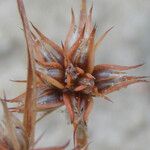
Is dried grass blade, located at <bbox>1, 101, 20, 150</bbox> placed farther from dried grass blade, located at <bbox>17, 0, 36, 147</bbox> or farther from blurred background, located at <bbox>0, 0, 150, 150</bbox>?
blurred background, located at <bbox>0, 0, 150, 150</bbox>

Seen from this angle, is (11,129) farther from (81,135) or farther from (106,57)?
(106,57)

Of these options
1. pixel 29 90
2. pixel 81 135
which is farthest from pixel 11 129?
pixel 81 135

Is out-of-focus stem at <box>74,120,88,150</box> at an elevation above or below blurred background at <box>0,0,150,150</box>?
above

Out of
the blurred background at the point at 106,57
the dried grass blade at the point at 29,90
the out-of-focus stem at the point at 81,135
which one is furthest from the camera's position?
the blurred background at the point at 106,57

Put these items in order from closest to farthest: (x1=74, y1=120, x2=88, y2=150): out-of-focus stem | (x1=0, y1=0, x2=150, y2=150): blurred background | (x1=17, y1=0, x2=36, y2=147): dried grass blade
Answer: (x1=17, y1=0, x2=36, y2=147): dried grass blade → (x1=74, y1=120, x2=88, y2=150): out-of-focus stem → (x1=0, y1=0, x2=150, y2=150): blurred background

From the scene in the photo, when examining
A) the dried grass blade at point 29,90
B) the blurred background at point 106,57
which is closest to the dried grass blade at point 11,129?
the dried grass blade at point 29,90

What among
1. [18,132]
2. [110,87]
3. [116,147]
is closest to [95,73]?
[110,87]

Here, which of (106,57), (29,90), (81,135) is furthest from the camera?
(106,57)

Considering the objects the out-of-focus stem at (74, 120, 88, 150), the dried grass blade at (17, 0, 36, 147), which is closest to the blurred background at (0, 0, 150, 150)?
the out-of-focus stem at (74, 120, 88, 150)

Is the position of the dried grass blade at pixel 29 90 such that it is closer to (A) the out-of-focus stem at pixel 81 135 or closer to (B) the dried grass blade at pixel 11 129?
(B) the dried grass blade at pixel 11 129
